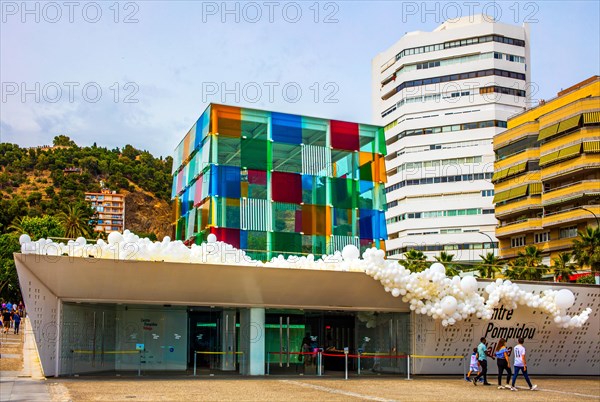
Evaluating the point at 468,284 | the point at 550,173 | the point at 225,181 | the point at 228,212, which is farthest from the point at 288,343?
the point at 550,173

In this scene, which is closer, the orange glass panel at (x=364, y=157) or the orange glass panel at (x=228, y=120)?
the orange glass panel at (x=228, y=120)

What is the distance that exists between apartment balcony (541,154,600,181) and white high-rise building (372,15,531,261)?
18.1 meters

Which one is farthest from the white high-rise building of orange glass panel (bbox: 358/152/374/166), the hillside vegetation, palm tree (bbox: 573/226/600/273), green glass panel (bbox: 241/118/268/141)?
green glass panel (bbox: 241/118/268/141)

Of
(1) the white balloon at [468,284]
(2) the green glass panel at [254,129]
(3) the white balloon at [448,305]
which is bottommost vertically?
(3) the white balloon at [448,305]

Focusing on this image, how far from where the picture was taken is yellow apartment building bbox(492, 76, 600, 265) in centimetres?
6253

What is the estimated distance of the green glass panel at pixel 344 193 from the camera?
106 feet

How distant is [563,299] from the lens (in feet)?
94.3

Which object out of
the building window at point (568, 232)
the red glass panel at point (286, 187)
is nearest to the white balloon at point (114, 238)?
the red glass panel at point (286, 187)

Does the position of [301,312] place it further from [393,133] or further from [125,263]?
[393,133]

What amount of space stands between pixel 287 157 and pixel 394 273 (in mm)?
8404

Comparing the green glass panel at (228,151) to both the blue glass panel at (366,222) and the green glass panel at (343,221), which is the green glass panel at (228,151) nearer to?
the green glass panel at (343,221)

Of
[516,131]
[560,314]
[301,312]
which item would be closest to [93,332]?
[301,312]

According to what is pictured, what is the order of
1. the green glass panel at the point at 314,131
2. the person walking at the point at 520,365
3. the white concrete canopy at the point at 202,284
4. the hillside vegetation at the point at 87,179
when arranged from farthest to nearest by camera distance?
the hillside vegetation at the point at 87,179 → the green glass panel at the point at 314,131 → the white concrete canopy at the point at 202,284 → the person walking at the point at 520,365

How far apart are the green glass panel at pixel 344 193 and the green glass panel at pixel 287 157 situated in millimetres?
1708
